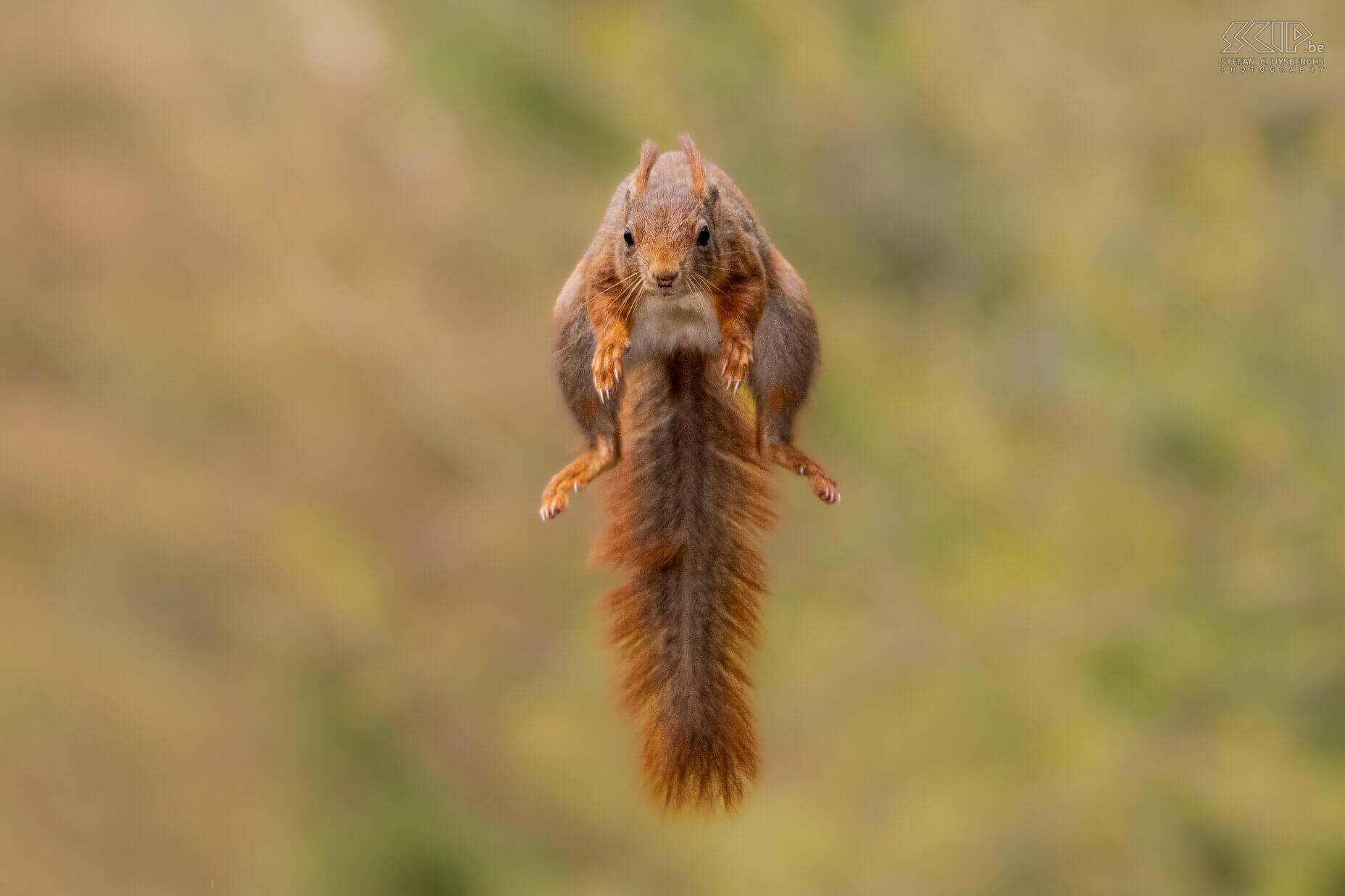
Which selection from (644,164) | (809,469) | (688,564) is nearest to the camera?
(644,164)

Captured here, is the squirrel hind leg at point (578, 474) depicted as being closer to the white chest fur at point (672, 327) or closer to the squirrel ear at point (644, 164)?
the white chest fur at point (672, 327)

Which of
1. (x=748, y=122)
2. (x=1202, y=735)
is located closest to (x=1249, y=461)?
(x=1202, y=735)

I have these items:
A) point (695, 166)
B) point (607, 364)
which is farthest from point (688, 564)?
point (695, 166)

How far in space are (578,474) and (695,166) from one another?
50 cm

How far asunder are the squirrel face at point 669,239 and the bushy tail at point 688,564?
0.40m

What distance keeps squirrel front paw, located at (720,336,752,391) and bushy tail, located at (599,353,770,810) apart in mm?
404

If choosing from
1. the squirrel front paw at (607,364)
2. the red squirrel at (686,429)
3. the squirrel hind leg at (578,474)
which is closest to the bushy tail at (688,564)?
the red squirrel at (686,429)

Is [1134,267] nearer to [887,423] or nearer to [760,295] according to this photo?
[887,423]

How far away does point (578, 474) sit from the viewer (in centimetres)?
190

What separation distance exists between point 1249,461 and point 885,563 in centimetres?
169

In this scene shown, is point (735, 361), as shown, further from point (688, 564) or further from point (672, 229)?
point (688, 564)

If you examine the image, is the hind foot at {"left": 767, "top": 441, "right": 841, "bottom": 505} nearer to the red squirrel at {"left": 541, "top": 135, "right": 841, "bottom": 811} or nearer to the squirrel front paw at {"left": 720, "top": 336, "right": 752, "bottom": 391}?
the red squirrel at {"left": 541, "top": 135, "right": 841, "bottom": 811}

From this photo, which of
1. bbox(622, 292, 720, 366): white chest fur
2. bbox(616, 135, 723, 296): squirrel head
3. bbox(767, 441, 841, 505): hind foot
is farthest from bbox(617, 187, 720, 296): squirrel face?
bbox(767, 441, 841, 505): hind foot

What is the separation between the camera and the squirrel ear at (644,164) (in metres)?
1.56
